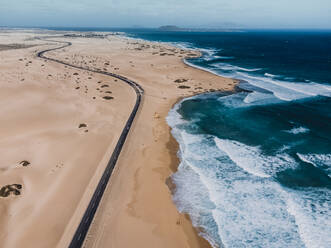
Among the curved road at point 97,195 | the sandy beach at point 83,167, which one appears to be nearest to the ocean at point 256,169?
the sandy beach at point 83,167

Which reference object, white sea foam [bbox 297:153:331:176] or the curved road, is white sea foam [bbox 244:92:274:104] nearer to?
white sea foam [bbox 297:153:331:176]

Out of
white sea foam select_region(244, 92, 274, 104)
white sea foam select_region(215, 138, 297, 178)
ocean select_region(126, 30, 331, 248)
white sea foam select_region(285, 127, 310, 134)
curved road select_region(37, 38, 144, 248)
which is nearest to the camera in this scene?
curved road select_region(37, 38, 144, 248)

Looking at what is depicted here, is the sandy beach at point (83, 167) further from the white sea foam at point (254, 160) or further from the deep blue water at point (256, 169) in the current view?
the white sea foam at point (254, 160)

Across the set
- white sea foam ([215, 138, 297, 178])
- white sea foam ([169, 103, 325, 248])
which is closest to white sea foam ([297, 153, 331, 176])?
white sea foam ([215, 138, 297, 178])

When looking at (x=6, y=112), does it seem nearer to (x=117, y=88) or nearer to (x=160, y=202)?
(x=117, y=88)

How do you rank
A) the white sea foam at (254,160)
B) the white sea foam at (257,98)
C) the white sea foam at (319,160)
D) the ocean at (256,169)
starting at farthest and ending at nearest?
the white sea foam at (257,98) → the white sea foam at (319,160) → the white sea foam at (254,160) → the ocean at (256,169)

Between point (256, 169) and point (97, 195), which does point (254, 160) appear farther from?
point (97, 195)

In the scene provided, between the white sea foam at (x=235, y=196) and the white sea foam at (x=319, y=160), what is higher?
the white sea foam at (x=319, y=160)
